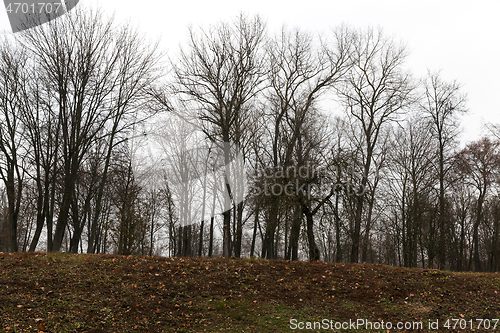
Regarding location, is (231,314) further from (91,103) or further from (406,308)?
(91,103)

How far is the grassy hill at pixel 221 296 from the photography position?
24.3ft

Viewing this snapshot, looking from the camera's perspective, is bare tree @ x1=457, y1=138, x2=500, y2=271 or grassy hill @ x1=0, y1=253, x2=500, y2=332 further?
bare tree @ x1=457, y1=138, x2=500, y2=271

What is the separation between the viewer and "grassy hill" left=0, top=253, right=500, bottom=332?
7.41m

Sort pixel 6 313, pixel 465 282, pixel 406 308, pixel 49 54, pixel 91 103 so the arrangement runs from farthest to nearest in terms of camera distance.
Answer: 1. pixel 91 103
2. pixel 49 54
3. pixel 465 282
4. pixel 406 308
5. pixel 6 313

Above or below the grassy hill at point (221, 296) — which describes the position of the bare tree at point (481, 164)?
above

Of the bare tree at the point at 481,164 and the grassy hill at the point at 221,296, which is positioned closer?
the grassy hill at the point at 221,296

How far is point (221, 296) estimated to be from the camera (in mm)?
8875

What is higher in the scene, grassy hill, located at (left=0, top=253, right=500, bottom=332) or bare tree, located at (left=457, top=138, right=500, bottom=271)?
bare tree, located at (left=457, top=138, right=500, bottom=271)

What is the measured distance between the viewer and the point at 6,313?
6.89 m

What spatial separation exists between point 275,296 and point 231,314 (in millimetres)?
1455

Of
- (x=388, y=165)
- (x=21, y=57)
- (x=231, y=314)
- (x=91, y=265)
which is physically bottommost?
(x=231, y=314)

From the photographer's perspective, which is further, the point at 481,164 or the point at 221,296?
the point at 481,164

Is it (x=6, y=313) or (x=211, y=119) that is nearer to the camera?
(x=6, y=313)

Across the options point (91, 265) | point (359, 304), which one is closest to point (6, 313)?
point (91, 265)
